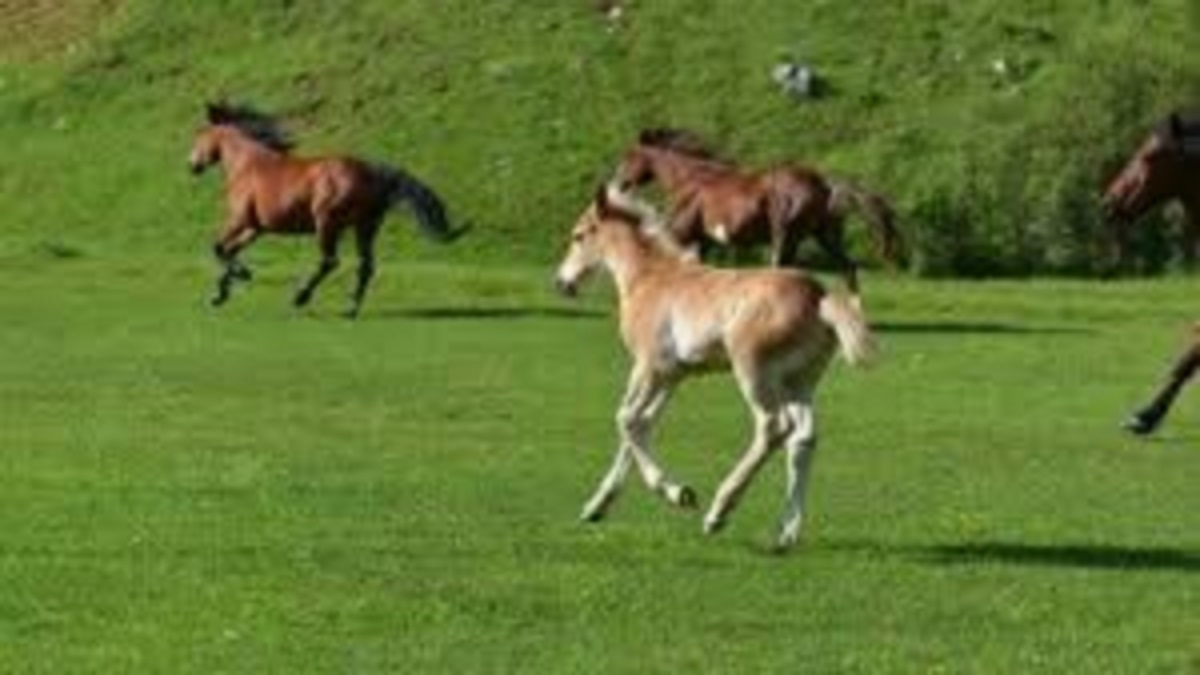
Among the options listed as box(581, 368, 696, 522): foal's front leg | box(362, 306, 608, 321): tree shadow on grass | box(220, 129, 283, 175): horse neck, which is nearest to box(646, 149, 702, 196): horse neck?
box(362, 306, 608, 321): tree shadow on grass

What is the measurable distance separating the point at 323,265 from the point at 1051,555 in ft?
→ 70.4

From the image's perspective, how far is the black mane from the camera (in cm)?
3888

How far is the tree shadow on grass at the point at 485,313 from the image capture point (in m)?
36.1

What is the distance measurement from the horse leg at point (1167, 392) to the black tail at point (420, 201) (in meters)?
14.3

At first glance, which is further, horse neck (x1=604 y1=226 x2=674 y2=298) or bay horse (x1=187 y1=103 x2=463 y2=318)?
bay horse (x1=187 y1=103 x2=463 y2=318)

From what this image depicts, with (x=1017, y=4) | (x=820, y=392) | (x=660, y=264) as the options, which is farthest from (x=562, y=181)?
(x=660, y=264)

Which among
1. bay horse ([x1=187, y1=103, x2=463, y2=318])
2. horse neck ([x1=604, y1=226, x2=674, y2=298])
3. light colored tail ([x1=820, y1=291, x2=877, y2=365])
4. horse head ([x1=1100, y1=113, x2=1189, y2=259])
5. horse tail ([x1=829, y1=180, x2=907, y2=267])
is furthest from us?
bay horse ([x1=187, y1=103, x2=463, y2=318])

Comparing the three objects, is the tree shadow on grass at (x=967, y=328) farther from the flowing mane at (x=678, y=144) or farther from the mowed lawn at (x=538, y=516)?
the flowing mane at (x=678, y=144)

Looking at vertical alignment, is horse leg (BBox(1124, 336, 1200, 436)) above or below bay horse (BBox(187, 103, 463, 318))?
above

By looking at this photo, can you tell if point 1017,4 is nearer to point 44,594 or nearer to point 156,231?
point 156,231

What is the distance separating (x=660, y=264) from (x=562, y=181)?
33.0 m

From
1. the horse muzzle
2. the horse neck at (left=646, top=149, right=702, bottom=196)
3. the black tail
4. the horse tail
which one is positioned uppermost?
the horse muzzle

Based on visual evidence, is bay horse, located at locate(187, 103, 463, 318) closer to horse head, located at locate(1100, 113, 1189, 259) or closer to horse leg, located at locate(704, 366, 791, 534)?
horse head, located at locate(1100, 113, 1189, 259)

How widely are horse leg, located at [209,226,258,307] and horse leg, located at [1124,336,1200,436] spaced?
1606 cm
